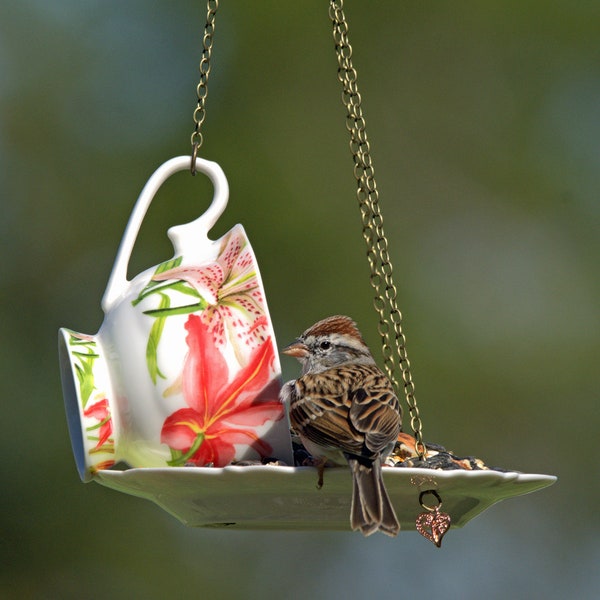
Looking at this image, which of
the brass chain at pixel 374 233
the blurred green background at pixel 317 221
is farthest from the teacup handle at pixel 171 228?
the blurred green background at pixel 317 221

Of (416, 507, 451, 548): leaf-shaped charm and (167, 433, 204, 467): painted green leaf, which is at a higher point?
(167, 433, 204, 467): painted green leaf

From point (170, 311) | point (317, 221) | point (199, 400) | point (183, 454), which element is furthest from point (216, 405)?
point (317, 221)

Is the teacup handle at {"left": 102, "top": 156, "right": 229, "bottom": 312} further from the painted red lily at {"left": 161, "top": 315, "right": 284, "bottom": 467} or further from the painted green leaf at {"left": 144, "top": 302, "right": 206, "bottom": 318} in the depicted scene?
the painted red lily at {"left": 161, "top": 315, "right": 284, "bottom": 467}

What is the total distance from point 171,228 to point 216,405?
589 millimetres

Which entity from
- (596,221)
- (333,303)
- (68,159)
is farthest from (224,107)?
(596,221)

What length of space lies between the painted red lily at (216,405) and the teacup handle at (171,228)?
31cm

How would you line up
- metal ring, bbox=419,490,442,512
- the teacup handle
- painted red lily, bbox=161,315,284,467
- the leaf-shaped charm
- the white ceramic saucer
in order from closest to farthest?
1. the white ceramic saucer
2. metal ring, bbox=419,490,442,512
3. the leaf-shaped charm
4. painted red lily, bbox=161,315,284,467
5. the teacup handle

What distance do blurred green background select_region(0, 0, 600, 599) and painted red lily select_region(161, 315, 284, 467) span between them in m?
3.45

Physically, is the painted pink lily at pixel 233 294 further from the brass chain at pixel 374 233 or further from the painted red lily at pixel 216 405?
the brass chain at pixel 374 233

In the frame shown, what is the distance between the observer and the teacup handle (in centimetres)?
383

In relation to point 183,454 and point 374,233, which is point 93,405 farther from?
point 374,233

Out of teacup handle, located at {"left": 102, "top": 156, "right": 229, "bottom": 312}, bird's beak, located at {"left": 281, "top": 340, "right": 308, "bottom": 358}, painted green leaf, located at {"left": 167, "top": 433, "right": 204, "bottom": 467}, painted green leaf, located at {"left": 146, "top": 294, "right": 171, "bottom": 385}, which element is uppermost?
teacup handle, located at {"left": 102, "top": 156, "right": 229, "bottom": 312}

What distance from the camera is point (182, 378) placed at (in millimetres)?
3586

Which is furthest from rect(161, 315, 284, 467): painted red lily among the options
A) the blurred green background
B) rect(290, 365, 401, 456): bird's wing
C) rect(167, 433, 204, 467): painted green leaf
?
the blurred green background
